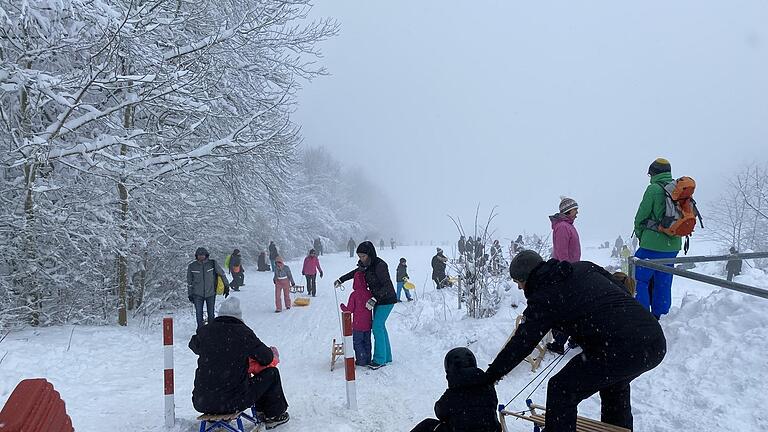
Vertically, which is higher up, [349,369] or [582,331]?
[582,331]

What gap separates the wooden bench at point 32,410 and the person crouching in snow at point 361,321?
454 cm

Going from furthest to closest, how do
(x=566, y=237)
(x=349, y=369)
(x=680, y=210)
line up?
(x=566, y=237)
(x=680, y=210)
(x=349, y=369)

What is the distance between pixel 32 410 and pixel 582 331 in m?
3.17

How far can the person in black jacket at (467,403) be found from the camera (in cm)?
319

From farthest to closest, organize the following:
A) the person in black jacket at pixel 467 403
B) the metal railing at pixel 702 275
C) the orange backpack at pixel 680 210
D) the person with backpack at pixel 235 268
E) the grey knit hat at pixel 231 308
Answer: the person with backpack at pixel 235 268 < the orange backpack at pixel 680 210 < the grey knit hat at pixel 231 308 < the metal railing at pixel 702 275 < the person in black jacket at pixel 467 403

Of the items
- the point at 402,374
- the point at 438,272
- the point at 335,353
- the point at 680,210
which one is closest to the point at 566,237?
the point at 680,210

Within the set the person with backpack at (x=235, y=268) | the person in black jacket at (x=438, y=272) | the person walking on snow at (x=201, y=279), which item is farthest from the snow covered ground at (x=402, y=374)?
the person with backpack at (x=235, y=268)

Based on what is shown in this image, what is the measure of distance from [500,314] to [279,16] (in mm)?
8339

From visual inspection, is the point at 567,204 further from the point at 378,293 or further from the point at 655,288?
the point at 378,293

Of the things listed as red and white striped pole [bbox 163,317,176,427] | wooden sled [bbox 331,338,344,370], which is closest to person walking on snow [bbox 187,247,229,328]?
wooden sled [bbox 331,338,344,370]

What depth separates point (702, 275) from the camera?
13.0ft

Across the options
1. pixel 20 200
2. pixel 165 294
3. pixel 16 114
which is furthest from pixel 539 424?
pixel 165 294

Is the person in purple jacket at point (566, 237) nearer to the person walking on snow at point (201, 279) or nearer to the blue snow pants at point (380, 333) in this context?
the blue snow pants at point (380, 333)

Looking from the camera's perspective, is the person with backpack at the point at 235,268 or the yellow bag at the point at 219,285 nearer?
the yellow bag at the point at 219,285
